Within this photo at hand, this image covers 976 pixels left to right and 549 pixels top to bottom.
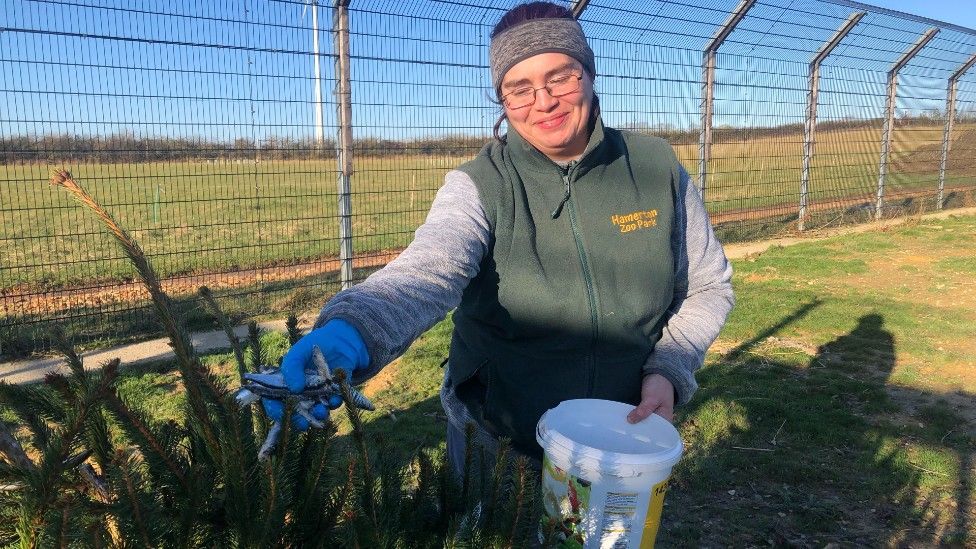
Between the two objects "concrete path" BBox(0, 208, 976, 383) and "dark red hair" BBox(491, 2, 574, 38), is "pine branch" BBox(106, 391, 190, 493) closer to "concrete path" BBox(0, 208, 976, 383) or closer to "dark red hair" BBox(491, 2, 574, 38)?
"dark red hair" BBox(491, 2, 574, 38)

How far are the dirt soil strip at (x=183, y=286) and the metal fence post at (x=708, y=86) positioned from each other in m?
4.17

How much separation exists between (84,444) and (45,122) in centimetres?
499

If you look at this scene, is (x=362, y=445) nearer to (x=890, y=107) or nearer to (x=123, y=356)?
(x=123, y=356)

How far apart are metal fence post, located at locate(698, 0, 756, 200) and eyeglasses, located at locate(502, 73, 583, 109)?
7614 mm

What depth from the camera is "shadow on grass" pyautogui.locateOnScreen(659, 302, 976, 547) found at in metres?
3.52

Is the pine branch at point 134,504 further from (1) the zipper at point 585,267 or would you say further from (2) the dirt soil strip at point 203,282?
(2) the dirt soil strip at point 203,282

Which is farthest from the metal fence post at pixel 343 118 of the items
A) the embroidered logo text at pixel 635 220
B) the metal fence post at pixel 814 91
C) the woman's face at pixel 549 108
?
the metal fence post at pixel 814 91

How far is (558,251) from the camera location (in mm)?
1975

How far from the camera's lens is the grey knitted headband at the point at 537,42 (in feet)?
6.43

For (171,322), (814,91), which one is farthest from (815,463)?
(814,91)

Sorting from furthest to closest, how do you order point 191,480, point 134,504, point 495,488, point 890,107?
point 890,107 → point 495,488 → point 191,480 → point 134,504

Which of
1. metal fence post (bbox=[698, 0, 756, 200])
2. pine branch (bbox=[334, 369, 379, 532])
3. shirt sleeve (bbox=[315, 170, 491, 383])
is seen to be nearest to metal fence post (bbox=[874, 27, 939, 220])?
metal fence post (bbox=[698, 0, 756, 200])

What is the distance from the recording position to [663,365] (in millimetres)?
2098

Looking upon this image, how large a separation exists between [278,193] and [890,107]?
1069 centimetres
